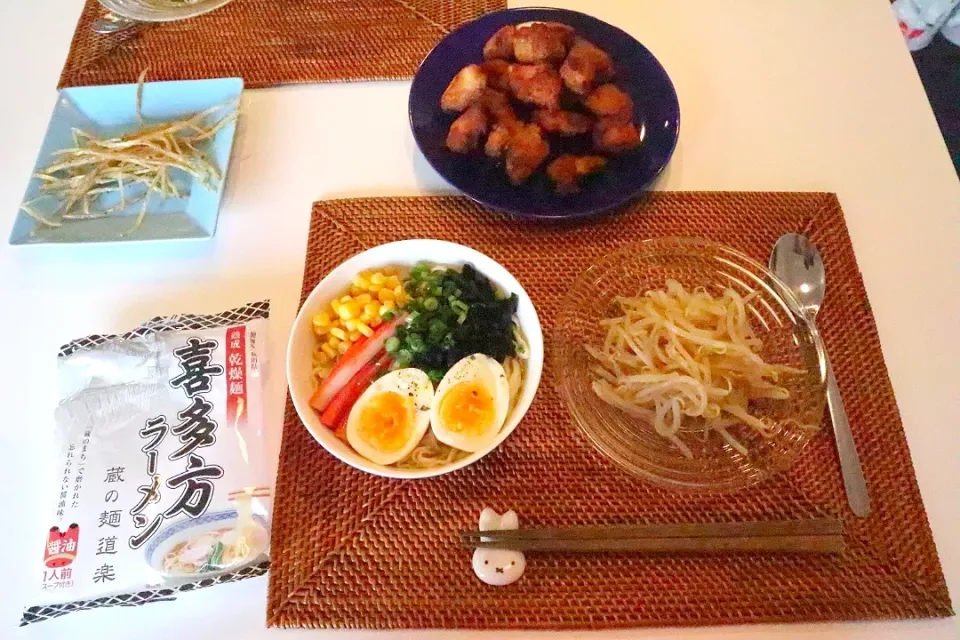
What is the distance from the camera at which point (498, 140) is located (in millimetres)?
1338

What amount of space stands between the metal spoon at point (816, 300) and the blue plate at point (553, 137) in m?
0.32

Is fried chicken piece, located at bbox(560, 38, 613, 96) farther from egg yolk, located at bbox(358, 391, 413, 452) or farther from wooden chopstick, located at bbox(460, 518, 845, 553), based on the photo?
wooden chopstick, located at bbox(460, 518, 845, 553)

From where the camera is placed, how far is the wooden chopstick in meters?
1.00

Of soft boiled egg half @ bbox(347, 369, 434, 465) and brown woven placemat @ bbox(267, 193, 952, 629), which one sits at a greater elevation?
soft boiled egg half @ bbox(347, 369, 434, 465)

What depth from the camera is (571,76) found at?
1.40m

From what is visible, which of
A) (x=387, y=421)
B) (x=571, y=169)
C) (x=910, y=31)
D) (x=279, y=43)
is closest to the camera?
(x=387, y=421)

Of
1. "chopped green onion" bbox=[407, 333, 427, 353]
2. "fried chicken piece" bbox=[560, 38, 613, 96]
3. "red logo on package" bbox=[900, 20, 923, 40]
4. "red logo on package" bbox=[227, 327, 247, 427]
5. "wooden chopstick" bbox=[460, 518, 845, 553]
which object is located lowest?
"wooden chopstick" bbox=[460, 518, 845, 553]

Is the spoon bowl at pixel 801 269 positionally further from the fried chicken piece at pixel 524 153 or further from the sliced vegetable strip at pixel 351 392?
the sliced vegetable strip at pixel 351 392

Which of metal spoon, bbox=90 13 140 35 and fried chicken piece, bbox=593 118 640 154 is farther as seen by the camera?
metal spoon, bbox=90 13 140 35

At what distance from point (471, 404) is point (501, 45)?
0.90m

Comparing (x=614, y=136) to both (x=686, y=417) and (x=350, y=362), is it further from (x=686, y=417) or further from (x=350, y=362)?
(x=350, y=362)

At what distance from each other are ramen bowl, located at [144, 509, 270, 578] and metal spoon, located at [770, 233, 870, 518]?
3.35 feet

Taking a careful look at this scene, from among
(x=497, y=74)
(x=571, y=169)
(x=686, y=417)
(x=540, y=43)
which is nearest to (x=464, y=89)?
(x=497, y=74)

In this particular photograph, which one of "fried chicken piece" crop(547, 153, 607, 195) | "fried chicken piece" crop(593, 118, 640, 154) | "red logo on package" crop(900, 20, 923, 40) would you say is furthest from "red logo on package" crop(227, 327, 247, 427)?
"red logo on package" crop(900, 20, 923, 40)
